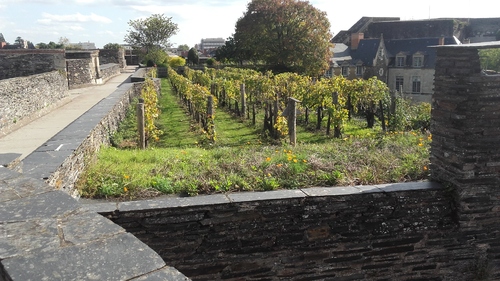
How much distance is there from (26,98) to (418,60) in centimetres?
3624

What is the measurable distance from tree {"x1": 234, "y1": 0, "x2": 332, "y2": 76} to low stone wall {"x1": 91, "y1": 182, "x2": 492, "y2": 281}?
3508 cm

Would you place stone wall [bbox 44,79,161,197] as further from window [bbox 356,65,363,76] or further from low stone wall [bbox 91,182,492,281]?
window [bbox 356,65,363,76]

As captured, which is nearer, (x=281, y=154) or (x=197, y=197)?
(x=197, y=197)

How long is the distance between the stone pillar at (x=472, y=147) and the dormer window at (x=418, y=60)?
3957cm

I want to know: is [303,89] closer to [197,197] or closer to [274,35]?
[197,197]

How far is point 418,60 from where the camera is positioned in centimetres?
4153

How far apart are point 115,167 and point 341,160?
2880mm

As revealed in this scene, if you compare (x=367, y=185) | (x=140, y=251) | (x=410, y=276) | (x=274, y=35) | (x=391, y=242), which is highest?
(x=274, y=35)

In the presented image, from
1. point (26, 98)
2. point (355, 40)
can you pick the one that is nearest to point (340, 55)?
point (355, 40)

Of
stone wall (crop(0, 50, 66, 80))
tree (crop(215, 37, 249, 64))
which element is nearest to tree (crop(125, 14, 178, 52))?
tree (crop(215, 37, 249, 64))

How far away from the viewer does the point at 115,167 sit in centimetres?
529

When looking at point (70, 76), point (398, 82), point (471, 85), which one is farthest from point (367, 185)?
point (398, 82)

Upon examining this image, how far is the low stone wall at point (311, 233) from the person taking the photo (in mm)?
4043

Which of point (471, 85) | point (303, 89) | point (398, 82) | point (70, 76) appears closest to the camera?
point (471, 85)
